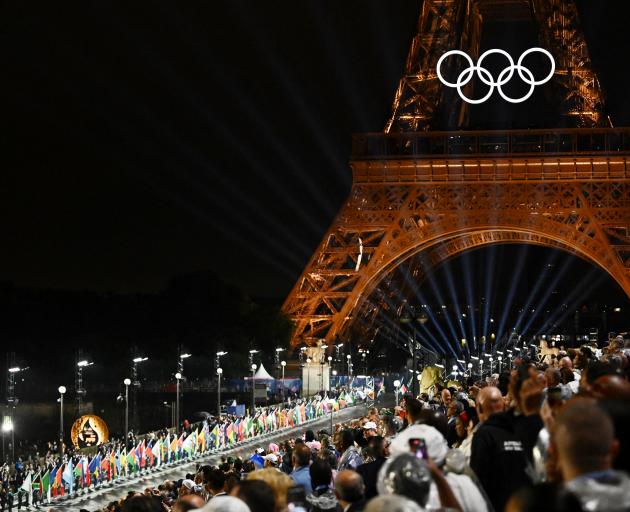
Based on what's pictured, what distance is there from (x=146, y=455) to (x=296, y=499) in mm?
24328

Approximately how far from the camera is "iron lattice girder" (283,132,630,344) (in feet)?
157

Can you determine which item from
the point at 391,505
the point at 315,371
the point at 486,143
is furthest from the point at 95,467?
the point at 315,371

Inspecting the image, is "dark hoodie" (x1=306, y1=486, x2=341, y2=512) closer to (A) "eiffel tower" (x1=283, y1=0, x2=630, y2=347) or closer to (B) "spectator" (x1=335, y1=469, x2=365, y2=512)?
(B) "spectator" (x1=335, y1=469, x2=365, y2=512)

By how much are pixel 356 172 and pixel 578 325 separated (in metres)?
57.4

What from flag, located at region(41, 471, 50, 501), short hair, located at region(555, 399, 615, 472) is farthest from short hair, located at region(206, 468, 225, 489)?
flag, located at region(41, 471, 50, 501)

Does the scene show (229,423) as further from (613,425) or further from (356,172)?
(613,425)

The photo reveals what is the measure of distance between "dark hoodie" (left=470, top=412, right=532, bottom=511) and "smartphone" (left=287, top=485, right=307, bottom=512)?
1.01 metres

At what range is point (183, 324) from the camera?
68.6 metres

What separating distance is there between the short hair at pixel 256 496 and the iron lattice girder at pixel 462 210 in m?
42.8

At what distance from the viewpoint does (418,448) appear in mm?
5043

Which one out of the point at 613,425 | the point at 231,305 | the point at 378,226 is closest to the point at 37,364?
the point at 231,305

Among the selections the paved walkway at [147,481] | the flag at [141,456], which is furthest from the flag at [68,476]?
the flag at [141,456]

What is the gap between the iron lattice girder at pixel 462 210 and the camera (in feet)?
157

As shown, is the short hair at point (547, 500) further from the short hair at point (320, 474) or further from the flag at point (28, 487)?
the flag at point (28, 487)
